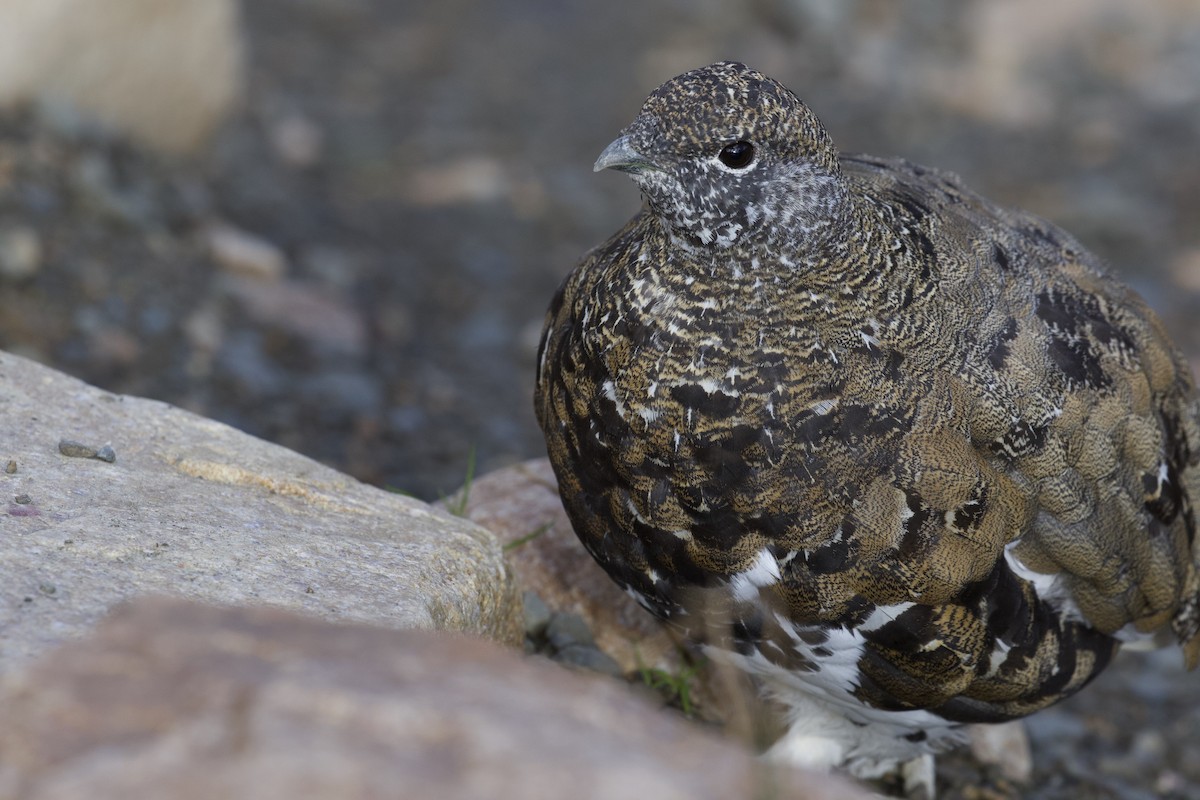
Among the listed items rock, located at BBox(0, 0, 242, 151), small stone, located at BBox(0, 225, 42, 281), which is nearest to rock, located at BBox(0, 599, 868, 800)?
small stone, located at BBox(0, 225, 42, 281)

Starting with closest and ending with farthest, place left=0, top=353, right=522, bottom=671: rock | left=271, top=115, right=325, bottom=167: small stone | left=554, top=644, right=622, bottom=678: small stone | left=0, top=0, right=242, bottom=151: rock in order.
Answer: left=0, top=353, right=522, bottom=671: rock < left=554, top=644, right=622, bottom=678: small stone < left=0, top=0, right=242, bottom=151: rock < left=271, top=115, right=325, bottom=167: small stone

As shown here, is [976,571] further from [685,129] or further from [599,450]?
[685,129]

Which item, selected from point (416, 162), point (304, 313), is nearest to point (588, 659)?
point (304, 313)

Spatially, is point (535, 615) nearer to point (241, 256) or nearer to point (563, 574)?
point (563, 574)

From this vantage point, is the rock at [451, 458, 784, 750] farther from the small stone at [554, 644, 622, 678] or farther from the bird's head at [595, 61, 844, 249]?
the bird's head at [595, 61, 844, 249]

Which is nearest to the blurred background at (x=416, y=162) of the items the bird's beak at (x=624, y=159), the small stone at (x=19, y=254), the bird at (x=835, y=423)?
the small stone at (x=19, y=254)

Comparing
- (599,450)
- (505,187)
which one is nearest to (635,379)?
(599,450)
